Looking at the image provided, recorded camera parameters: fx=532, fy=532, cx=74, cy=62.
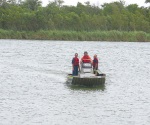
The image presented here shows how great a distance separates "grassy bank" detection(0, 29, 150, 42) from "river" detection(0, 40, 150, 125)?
3740 centimetres

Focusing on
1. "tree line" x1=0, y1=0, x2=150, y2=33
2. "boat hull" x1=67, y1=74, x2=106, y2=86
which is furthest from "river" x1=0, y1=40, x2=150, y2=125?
"tree line" x1=0, y1=0, x2=150, y2=33

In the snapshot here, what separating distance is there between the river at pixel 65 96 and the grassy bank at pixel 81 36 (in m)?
37.4

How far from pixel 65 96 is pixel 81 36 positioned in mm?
62377

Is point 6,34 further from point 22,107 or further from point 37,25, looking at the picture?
point 22,107

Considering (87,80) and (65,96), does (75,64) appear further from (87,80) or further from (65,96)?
(65,96)

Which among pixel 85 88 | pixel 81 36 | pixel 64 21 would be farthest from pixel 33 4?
pixel 85 88

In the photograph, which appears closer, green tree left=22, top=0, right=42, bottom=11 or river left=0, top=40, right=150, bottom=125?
river left=0, top=40, right=150, bottom=125

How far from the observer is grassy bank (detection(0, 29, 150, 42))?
96.5m

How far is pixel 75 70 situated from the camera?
38.5 m

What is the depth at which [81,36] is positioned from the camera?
96.2m

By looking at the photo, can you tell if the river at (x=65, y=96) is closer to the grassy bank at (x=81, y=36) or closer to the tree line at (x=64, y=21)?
the grassy bank at (x=81, y=36)

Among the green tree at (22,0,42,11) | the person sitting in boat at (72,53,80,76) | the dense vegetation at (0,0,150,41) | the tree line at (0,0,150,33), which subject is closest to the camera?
the person sitting in boat at (72,53,80,76)

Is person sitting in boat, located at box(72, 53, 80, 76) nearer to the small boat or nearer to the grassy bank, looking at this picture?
the small boat

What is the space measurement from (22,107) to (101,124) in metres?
5.60
